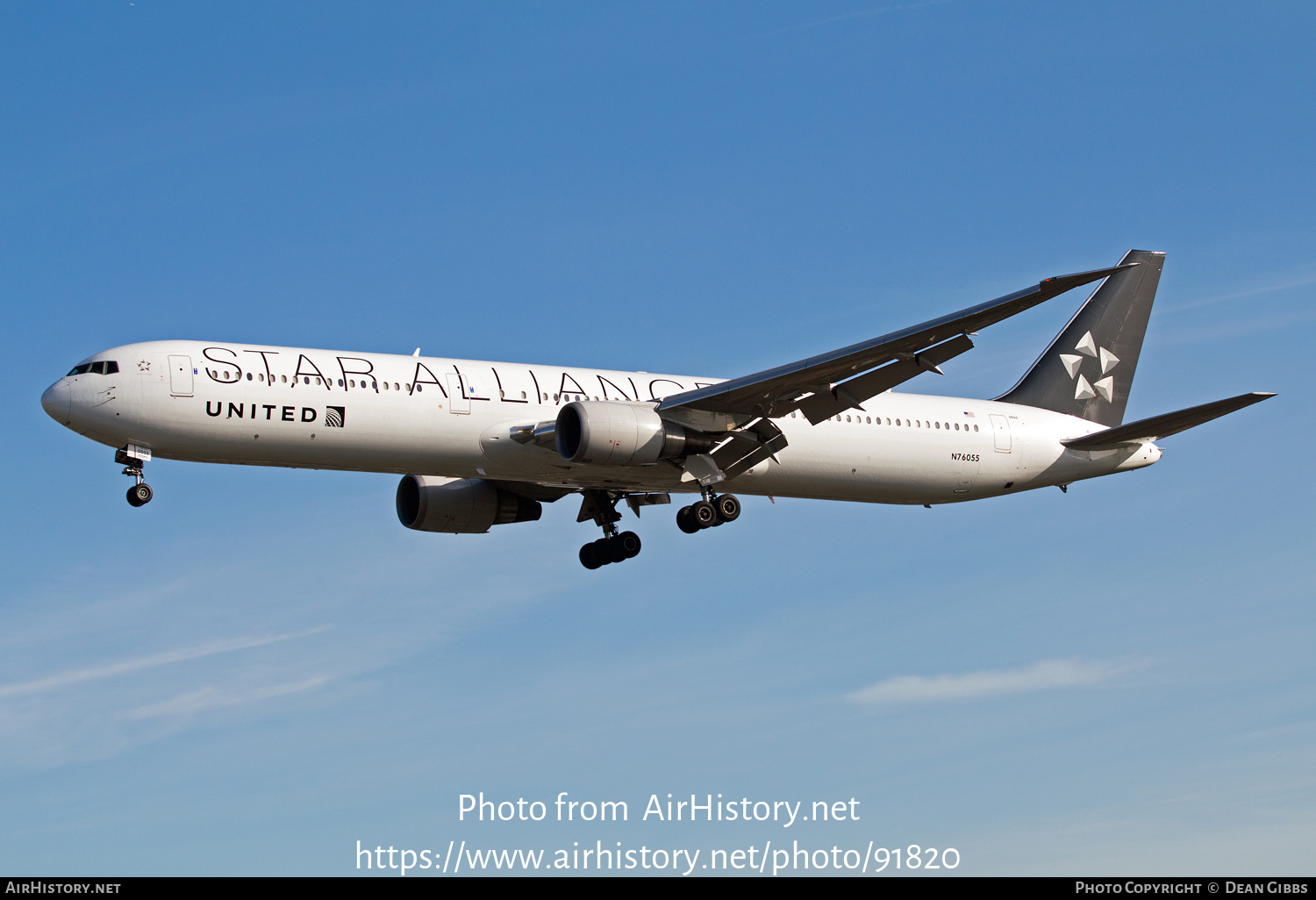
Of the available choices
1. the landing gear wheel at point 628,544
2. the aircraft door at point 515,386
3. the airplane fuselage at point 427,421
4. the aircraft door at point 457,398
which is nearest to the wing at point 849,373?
the airplane fuselage at point 427,421

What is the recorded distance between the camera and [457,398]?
34.5 m

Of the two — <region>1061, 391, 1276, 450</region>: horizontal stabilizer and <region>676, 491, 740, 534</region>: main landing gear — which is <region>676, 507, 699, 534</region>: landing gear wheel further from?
<region>1061, 391, 1276, 450</region>: horizontal stabilizer

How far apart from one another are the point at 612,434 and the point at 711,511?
477 cm

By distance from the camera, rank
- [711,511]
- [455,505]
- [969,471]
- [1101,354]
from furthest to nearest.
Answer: [1101,354], [455,505], [969,471], [711,511]

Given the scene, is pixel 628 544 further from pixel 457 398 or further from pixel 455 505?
pixel 457 398

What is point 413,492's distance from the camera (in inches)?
1631

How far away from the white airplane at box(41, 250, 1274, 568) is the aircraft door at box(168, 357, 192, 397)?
4 cm

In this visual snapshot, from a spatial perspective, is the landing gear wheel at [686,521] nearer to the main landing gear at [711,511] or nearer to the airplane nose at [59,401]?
the main landing gear at [711,511]

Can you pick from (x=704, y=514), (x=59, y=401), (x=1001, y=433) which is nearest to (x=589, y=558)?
(x=704, y=514)

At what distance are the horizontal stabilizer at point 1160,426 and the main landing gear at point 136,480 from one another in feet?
83.1

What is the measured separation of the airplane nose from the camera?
32.7 metres

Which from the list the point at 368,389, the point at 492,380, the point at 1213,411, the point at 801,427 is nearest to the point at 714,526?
the point at 801,427

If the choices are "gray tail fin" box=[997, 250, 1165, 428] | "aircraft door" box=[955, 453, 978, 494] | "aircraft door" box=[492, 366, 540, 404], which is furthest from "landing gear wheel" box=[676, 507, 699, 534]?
"gray tail fin" box=[997, 250, 1165, 428]

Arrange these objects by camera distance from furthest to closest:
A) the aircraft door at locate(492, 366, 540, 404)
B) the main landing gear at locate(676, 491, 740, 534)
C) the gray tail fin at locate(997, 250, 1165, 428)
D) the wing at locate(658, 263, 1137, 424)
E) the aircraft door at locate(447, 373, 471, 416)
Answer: the gray tail fin at locate(997, 250, 1165, 428)
the main landing gear at locate(676, 491, 740, 534)
the aircraft door at locate(492, 366, 540, 404)
the aircraft door at locate(447, 373, 471, 416)
the wing at locate(658, 263, 1137, 424)
